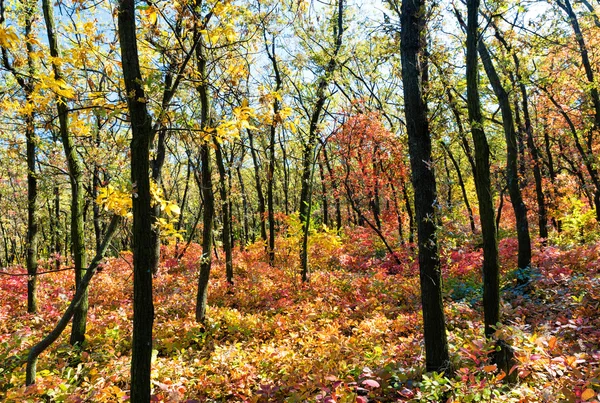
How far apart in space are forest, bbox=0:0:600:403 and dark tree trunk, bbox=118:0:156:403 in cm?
1

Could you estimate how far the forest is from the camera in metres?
3.20

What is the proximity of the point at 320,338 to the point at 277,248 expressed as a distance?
9.49 meters

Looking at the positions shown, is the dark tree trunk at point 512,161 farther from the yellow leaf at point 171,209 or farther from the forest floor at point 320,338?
the yellow leaf at point 171,209

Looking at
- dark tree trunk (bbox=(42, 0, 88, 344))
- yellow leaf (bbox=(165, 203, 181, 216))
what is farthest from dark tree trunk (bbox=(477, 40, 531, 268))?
dark tree trunk (bbox=(42, 0, 88, 344))

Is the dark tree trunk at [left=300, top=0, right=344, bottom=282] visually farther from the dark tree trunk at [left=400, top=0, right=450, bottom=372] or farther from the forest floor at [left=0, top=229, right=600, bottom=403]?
the dark tree trunk at [left=400, top=0, right=450, bottom=372]

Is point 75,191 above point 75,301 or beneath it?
above

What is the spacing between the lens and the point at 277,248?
16219mm

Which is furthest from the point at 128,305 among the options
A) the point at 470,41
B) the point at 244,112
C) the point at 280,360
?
the point at 470,41

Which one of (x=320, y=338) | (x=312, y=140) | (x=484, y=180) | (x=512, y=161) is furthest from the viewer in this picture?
(x=312, y=140)

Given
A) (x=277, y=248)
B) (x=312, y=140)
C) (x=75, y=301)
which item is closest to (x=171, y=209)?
(x=75, y=301)

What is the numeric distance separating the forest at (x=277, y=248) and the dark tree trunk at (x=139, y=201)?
0.01 metres

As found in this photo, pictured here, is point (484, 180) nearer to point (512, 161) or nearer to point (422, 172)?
point (422, 172)

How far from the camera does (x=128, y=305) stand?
9562mm

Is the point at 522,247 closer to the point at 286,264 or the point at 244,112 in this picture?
the point at 286,264
